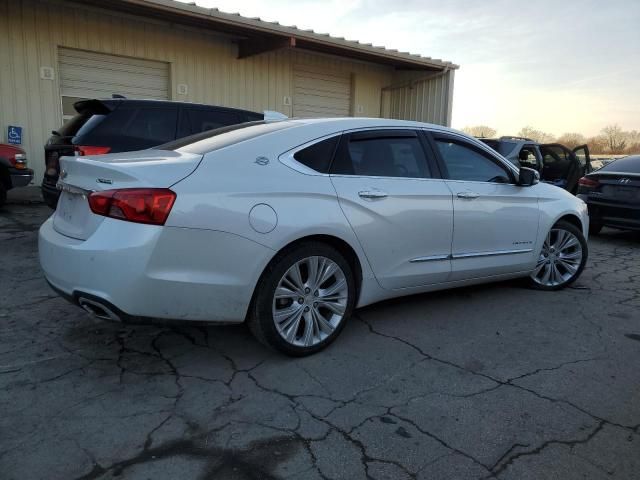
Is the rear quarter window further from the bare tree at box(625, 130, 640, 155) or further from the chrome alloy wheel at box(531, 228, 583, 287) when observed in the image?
the bare tree at box(625, 130, 640, 155)

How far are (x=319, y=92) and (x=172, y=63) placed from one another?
14.7 feet

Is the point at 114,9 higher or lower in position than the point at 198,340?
higher

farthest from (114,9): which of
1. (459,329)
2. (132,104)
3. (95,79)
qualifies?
(459,329)

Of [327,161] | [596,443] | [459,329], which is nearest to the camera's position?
[596,443]

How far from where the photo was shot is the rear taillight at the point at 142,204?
8.79 feet

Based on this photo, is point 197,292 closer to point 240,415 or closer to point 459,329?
point 240,415

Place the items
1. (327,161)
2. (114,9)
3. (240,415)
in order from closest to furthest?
(240,415), (327,161), (114,9)

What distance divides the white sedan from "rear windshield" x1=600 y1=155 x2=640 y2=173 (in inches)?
182

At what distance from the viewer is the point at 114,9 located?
10.6m

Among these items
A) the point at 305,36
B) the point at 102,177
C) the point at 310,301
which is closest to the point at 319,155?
the point at 310,301

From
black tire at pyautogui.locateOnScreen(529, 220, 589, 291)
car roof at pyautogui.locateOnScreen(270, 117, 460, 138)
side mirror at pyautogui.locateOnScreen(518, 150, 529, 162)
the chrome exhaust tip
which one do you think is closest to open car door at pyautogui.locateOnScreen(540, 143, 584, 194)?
side mirror at pyautogui.locateOnScreen(518, 150, 529, 162)

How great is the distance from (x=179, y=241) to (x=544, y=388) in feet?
7.55

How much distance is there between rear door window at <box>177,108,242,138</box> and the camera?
22.5 ft

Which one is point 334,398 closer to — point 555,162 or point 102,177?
point 102,177
